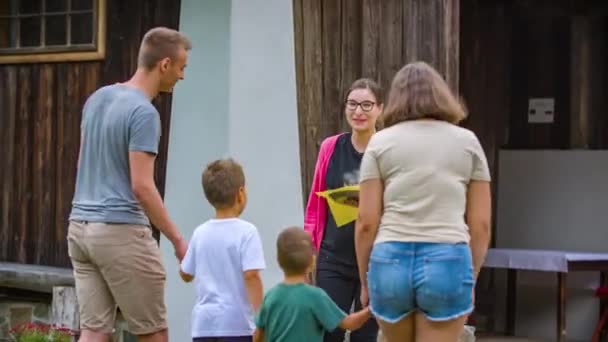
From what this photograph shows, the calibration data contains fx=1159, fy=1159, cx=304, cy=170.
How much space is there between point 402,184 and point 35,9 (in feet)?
17.2

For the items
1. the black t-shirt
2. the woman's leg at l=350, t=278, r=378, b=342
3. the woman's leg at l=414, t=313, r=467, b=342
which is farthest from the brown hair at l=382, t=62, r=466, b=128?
the woman's leg at l=350, t=278, r=378, b=342

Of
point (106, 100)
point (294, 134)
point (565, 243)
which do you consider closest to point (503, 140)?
point (565, 243)

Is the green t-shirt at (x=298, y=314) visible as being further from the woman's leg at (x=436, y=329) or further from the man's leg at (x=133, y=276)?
the man's leg at (x=133, y=276)

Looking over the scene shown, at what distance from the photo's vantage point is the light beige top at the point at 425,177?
4328 millimetres

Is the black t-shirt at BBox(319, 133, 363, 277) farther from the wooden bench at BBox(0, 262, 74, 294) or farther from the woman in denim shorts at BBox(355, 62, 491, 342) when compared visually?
the wooden bench at BBox(0, 262, 74, 294)

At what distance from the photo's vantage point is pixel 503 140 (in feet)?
31.2

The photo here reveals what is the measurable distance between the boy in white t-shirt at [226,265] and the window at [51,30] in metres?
3.64

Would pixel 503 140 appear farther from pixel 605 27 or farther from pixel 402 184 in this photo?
pixel 402 184

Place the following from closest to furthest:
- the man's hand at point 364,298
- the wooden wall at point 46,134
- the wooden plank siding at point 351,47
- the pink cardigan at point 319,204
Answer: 1. the man's hand at point 364,298
2. the pink cardigan at point 319,204
3. the wooden plank siding at point 351,47
4. the wooden wall at point 46,134

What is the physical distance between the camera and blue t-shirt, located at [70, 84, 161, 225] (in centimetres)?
514

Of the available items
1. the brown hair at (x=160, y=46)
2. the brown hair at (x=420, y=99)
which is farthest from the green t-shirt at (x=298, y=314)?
the brown hair at (x=160, y=46)

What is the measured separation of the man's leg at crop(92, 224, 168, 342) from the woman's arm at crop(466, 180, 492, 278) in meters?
1.59

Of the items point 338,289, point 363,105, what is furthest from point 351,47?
point 338,289

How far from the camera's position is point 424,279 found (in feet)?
14.0
